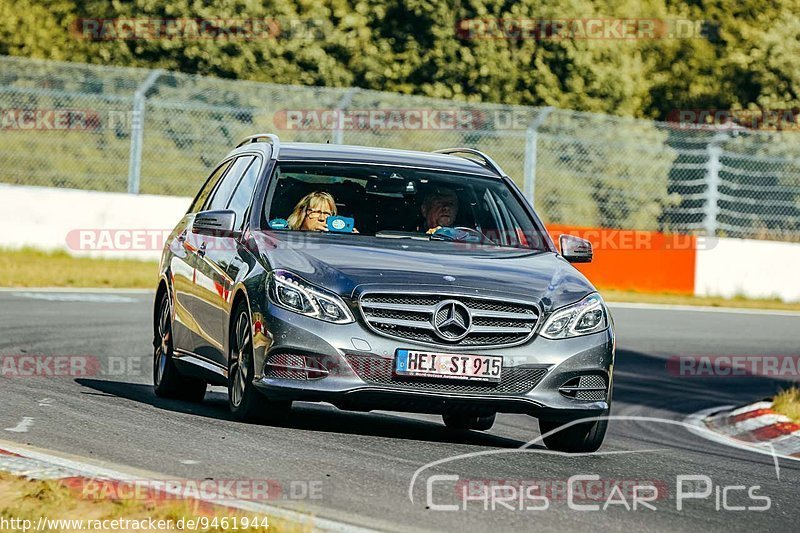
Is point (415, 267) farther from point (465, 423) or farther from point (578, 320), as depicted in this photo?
point (465, 423)

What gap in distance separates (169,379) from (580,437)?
3.01 metres

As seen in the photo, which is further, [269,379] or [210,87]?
[210,87]

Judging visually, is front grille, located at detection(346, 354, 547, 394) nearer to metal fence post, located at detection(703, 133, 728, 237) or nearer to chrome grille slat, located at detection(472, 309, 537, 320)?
chrome grille slat, located at detection(472, 309, 537, 320)

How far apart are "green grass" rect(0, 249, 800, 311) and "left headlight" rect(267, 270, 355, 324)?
13.1m

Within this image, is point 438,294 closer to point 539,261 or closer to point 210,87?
point 539,261

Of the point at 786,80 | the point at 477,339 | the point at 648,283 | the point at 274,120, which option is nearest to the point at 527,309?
the point at 477,339

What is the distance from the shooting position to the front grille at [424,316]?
855cm

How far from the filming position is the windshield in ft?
32.1

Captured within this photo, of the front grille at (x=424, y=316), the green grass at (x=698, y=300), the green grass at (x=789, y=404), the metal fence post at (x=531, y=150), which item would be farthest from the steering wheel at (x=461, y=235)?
the metal fence post at (x=531, y=150)

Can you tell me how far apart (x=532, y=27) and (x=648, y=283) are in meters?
14.8

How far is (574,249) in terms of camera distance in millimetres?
9930

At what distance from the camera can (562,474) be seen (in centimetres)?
816
